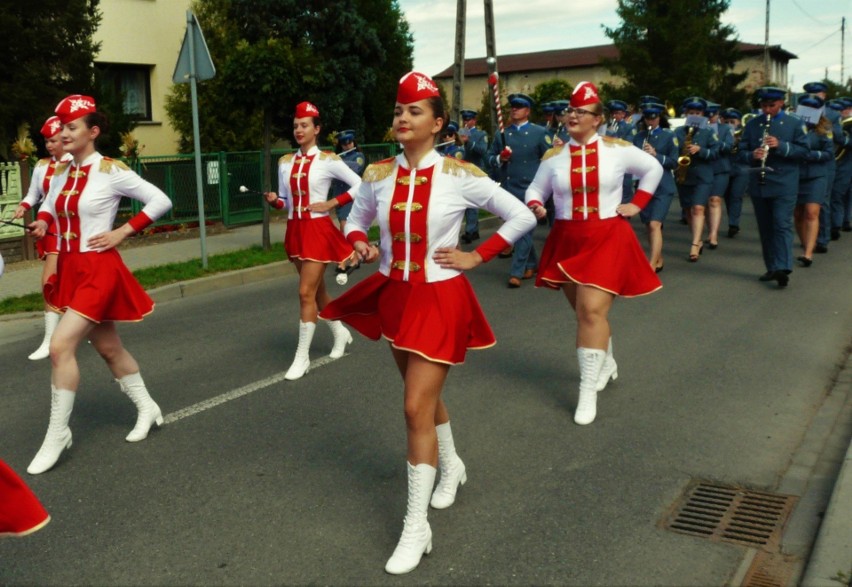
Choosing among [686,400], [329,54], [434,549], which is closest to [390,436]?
[434,549]

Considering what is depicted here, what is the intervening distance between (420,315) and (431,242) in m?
0.31

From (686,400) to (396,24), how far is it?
3316cm

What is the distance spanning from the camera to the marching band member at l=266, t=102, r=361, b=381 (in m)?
7.11

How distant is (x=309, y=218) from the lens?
725cm

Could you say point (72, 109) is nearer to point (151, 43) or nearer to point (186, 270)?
point (186, 270)

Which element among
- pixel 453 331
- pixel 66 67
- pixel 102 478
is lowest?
pixel 102 478

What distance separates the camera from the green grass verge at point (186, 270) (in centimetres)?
1002

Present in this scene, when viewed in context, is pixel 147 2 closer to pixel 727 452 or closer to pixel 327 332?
pixel 327 332

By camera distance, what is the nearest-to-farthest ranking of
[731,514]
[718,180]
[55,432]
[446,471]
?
[731,514] < [446,471] < [55,432] < [718,180]

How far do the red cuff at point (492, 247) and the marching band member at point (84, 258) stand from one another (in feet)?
7.30

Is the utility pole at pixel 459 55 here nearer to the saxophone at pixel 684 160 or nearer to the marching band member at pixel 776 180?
the saxophone at pixel 684 160

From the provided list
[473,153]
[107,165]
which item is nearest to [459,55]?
[473,153]

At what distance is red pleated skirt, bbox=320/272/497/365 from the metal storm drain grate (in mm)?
1217

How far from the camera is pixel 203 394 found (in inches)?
262
